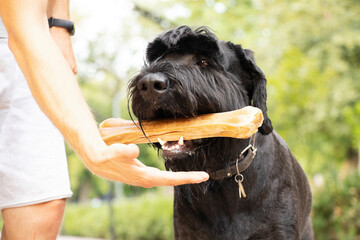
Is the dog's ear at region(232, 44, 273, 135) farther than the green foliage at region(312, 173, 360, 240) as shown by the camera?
No

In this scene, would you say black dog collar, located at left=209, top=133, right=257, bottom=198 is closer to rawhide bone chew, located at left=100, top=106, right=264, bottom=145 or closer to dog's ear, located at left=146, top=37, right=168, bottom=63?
rawhide bone chew, located at left=100, top=106, right=264, bottom=145

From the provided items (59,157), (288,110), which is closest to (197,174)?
(59,157)

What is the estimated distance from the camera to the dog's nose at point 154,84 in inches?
92.0

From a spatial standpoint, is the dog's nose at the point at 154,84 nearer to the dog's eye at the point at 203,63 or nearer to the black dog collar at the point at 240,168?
the dog's eye at the point at 203,63

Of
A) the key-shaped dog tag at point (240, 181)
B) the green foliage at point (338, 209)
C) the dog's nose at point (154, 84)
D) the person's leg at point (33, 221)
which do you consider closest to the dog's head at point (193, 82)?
the dog's nose at point (154, 84)

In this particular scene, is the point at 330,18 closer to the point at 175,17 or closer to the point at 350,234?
the point at 175,17

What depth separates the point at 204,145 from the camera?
2.67 metres

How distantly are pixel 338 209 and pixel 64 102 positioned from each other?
728 centimetres

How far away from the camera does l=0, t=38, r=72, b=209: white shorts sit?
8.06 feet

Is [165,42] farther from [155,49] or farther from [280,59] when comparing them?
[280,59]

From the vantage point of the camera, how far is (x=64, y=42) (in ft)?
8.53

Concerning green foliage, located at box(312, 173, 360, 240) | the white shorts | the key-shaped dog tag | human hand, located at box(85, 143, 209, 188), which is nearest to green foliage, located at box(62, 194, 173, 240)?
green foliage, located at box(312, 173, 360, 240)

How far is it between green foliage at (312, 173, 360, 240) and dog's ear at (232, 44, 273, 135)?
5.37 metres

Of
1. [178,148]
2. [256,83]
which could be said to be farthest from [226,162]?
[256,83]
